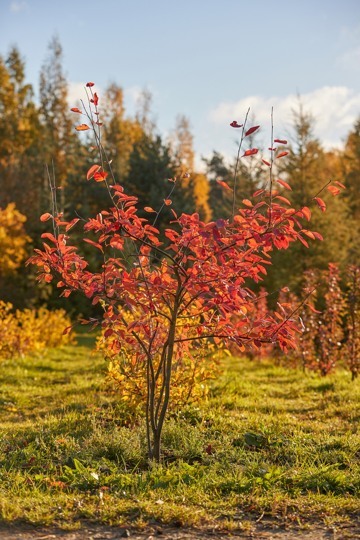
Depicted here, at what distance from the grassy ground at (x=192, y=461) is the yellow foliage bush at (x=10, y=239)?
33.9 ft

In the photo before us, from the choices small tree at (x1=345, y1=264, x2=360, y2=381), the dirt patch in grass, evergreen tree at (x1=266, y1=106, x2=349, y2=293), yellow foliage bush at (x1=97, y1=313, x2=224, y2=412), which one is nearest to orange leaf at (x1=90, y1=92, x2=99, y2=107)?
yellow foliage bush at (x1=97, y1=313, x2=224, y2=412)

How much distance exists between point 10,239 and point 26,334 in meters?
6.37

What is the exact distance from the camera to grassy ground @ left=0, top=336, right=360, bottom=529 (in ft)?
12.6

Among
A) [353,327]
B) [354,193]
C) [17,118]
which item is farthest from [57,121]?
[353,327]

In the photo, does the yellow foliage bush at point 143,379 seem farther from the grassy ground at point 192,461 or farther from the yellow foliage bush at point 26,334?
the yellow foliage bush at point 26,334

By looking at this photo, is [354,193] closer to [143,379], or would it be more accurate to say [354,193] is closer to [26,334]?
[26,334]

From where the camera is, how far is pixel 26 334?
39.2 ft

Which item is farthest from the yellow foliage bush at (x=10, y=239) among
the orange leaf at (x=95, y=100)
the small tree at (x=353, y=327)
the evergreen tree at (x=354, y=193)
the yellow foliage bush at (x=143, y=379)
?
the orange leaf at (x=95, y=100)

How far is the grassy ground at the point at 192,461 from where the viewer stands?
3.83 m

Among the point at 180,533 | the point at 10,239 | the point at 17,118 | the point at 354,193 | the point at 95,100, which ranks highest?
the point at 17,118

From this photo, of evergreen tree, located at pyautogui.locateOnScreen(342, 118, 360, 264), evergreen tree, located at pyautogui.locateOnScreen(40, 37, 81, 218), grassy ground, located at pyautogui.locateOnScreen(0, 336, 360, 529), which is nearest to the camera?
Answer: grassy ground, located at pyautogui.locateOnScreen(0, 336, 360, 529)

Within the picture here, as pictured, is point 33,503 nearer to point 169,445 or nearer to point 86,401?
point 169,445

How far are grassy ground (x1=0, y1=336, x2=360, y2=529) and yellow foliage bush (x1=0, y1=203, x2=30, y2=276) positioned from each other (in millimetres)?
10345

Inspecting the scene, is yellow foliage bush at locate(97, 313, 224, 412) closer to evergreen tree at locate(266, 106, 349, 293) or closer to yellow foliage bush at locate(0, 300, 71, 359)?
yellow foliage bush at locate(0, 300, 71, 359)
